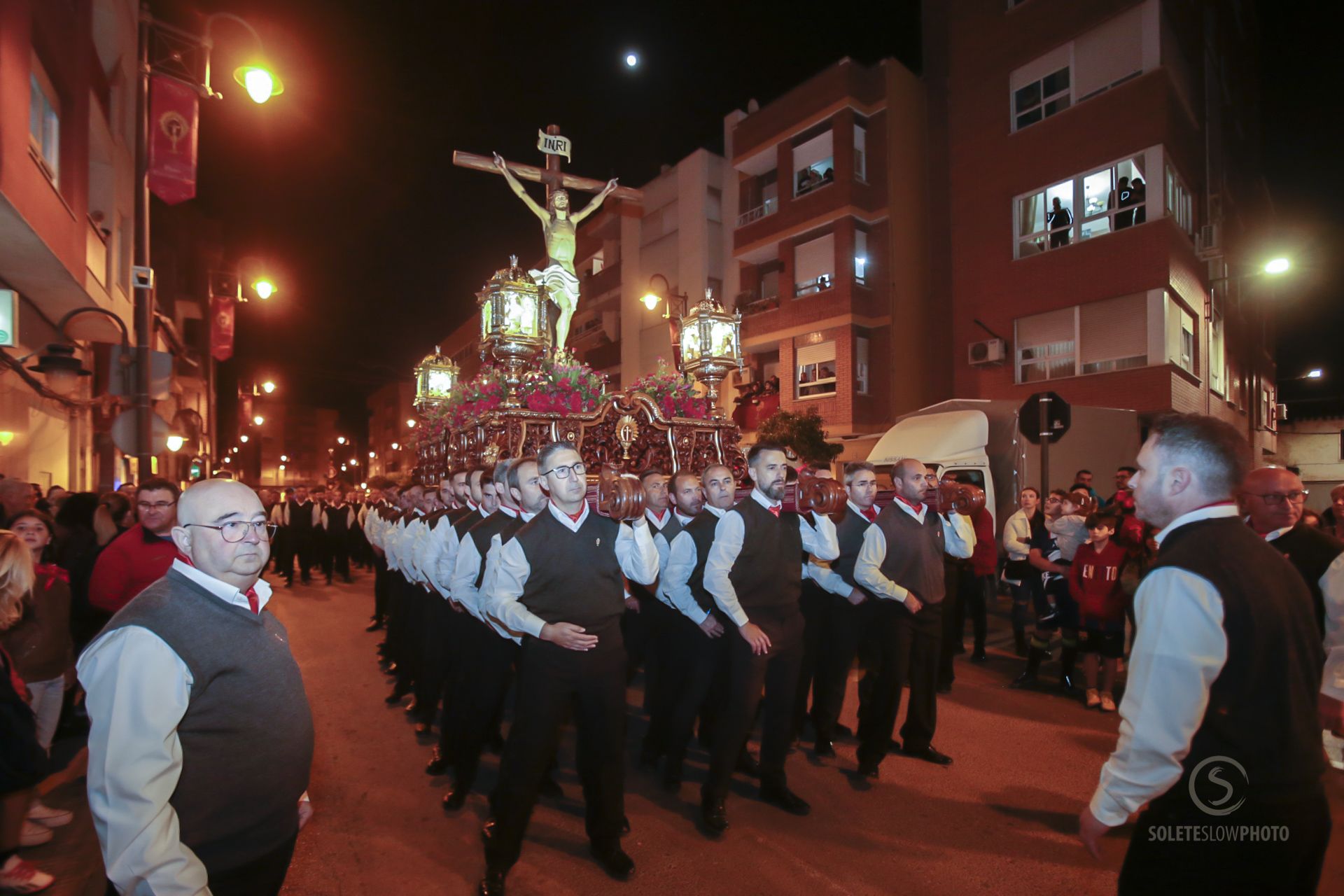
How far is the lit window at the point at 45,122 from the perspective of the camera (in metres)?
8.95

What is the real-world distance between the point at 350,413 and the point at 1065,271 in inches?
2729

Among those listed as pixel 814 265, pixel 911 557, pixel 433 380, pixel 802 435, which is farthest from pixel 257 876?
pixel 814 265

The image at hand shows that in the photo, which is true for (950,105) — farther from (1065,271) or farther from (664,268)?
(664,268)

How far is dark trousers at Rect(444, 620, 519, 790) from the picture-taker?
4.60 m

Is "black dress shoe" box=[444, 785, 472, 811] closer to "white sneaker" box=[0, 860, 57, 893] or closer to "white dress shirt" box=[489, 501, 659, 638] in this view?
"white dress shirt" box=[489, 501, 659, 638]

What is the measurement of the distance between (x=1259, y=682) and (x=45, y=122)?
13.9 metres

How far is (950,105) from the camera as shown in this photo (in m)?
18.3

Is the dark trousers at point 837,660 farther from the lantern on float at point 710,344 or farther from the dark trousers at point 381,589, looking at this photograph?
the dark trousers at point 381,589

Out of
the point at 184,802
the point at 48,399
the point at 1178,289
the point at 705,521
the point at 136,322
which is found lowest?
the point at 184,802

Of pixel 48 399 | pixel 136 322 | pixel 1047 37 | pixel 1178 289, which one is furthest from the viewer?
pixel 1047 37

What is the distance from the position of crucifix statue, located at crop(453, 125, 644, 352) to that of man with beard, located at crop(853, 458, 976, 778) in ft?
15.5

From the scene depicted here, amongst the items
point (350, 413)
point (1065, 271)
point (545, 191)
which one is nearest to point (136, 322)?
point (545, 191)

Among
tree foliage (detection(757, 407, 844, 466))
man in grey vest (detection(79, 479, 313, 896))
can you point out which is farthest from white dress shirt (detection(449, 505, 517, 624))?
tree foliage (detection(757, 407, 844, 466))

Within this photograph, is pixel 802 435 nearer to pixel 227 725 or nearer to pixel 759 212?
pixel 759 212
